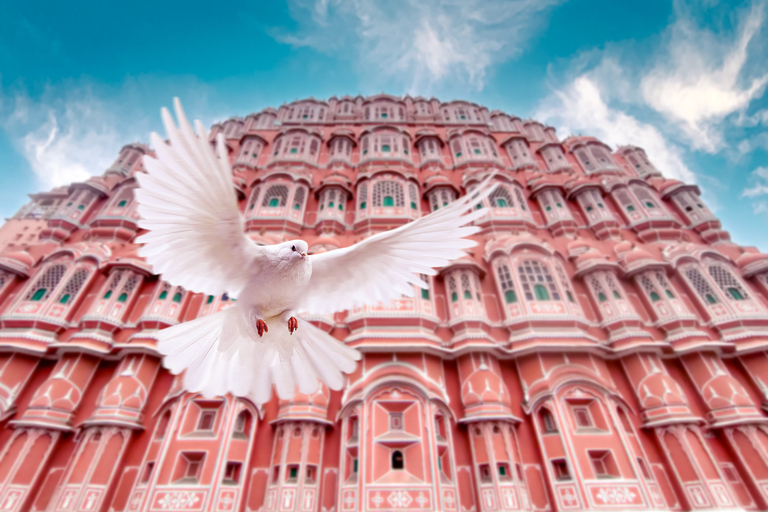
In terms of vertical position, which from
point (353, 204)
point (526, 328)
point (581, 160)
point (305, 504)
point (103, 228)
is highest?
point (581, 160)

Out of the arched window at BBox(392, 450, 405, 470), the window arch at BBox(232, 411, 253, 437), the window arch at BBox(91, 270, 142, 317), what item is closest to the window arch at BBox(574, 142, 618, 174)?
the arched window at BBox(392, 450, 405, 470)

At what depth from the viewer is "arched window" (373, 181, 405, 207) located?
13789 millimetres

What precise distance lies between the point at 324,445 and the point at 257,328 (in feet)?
20.2

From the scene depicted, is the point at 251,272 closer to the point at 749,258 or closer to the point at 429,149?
the point at 749,258

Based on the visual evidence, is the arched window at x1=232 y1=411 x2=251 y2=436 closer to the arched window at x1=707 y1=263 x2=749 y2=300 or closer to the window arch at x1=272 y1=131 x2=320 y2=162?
the window arch at x1=272 y1=131 x2=320 y2=162

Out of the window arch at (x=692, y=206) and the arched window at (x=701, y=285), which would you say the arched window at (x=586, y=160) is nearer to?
the window arch at (x=692, y=206)

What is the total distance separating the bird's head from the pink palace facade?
608 cm

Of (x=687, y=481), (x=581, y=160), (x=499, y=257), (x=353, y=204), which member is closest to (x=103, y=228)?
(x=353, y=204)

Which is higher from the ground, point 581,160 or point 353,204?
point 581,160

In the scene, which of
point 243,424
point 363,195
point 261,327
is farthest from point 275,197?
point 261,327

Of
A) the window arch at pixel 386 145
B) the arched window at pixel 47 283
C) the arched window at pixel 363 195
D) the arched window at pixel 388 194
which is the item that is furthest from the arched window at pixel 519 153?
the arched window at pixel 47 283

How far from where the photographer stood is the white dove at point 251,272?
2.57 m

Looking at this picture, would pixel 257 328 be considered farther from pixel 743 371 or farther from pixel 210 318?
pixel 743 371

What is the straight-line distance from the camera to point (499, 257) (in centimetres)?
1136
